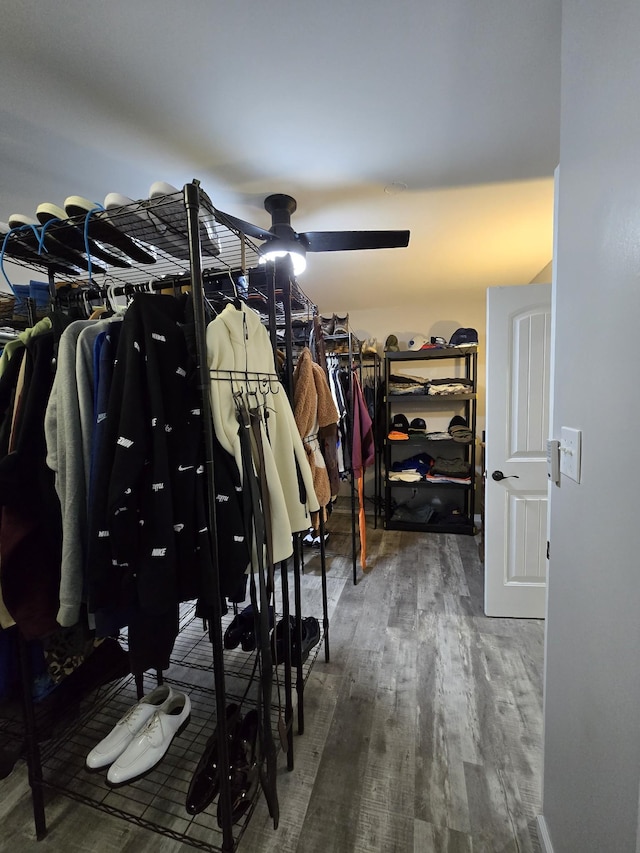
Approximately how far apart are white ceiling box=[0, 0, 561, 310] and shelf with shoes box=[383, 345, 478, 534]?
63.2 inches

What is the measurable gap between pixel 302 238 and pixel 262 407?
1164 mm

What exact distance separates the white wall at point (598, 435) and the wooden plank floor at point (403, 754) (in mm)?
317

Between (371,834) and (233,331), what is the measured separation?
5.34ft

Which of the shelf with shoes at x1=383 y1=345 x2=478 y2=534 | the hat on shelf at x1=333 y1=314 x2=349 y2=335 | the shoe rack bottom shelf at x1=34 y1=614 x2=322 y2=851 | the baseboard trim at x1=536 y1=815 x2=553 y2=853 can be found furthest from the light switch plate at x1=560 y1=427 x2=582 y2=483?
the shelf with shoes at x1=383 y1=345 x2=478 y2=534

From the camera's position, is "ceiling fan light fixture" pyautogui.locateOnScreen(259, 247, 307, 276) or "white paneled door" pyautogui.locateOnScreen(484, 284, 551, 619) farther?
"white paneled door" pyautogui.locateOnScreen(484, 284, 551, 619)

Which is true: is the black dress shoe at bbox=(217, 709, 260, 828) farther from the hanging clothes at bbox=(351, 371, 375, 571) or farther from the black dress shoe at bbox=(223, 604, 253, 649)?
the hanging clothes at bbox=(351, 371, 375, 571)

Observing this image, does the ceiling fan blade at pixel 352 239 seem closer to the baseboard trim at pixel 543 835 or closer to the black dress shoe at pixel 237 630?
the black dress shoe at pixel 237 630

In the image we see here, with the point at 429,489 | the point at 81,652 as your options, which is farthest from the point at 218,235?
the point at 429,489

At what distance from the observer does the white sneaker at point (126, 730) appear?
1.07m

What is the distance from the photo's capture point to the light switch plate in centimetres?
79

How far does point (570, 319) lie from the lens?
85 centimetres

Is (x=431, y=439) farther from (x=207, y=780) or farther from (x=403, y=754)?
(x=207, y=780)

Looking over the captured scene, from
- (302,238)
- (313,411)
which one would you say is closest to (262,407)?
(313,411)

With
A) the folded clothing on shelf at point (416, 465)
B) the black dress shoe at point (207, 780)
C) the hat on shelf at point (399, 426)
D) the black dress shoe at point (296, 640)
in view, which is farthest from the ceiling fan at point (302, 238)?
the folded clothing on shelf at point (416, 465)
